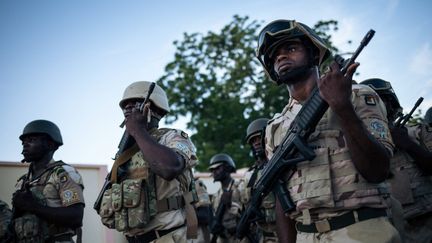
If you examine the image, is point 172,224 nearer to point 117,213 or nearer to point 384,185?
point 117,213

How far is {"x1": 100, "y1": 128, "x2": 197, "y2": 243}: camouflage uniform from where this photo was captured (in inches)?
126

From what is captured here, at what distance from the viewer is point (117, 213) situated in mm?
3273

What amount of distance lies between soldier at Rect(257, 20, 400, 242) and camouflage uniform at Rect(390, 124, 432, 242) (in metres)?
2.18

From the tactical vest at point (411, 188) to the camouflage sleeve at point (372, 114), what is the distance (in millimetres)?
2336

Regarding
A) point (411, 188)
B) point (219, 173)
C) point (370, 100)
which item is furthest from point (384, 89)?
point (219, 173)

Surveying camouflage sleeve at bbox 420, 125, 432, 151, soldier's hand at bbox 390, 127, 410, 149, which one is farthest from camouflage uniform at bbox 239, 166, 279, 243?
camouflage sleeve at bbox 420, 125, 432, 151

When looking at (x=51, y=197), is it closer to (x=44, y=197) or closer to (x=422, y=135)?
(x=44, y=197)

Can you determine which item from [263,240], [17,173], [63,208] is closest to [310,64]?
[63,208]

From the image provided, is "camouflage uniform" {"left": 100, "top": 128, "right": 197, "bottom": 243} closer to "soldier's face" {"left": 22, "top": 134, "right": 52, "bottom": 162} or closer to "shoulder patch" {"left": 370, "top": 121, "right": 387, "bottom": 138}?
"shoulder patch" {"left": 370, "top": 121, "right": 387, "bottom": 138}

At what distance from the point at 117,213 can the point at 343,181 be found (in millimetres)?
1916

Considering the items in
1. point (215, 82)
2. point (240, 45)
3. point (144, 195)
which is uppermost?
point (240, 45)

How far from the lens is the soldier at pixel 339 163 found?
2164 millimetres

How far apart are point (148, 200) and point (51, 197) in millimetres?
1699

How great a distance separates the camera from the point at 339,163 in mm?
2373
